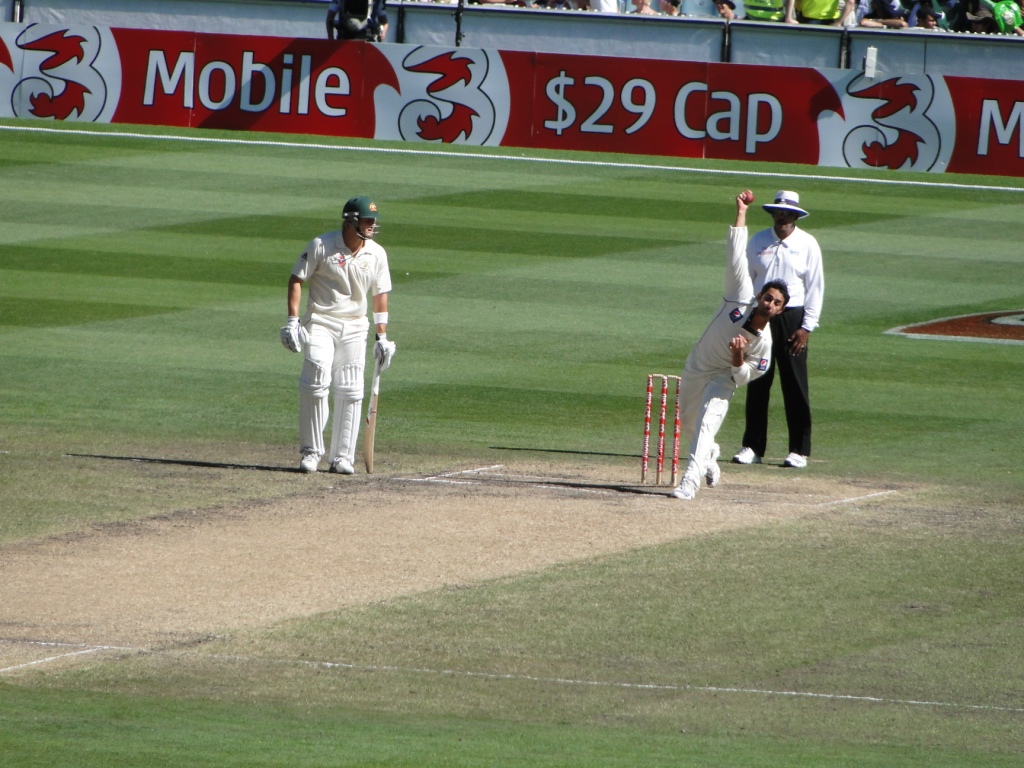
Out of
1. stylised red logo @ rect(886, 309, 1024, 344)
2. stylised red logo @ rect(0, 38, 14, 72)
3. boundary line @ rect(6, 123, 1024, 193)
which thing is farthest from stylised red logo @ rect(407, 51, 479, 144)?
stylised red logo @ rect(886, 309, 1024, 344)

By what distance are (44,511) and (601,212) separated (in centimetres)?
1530

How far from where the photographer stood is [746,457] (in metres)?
13.5

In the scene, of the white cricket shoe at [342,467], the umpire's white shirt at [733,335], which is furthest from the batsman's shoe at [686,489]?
the white cricket shoe at [342,467]

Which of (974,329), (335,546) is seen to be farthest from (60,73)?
(335,546)

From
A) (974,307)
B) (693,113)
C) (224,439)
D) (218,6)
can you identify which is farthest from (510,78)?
(224,439)

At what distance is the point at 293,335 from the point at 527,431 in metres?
2.80

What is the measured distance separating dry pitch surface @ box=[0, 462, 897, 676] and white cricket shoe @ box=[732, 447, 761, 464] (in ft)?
2.40

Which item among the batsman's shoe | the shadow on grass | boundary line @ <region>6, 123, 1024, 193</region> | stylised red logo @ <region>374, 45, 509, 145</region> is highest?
stylised red logo @ <region>374, 45, 509, 145</region>

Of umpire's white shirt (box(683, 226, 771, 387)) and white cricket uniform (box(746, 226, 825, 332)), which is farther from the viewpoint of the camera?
white cricket uniform (box(746, 226, 825, 332))

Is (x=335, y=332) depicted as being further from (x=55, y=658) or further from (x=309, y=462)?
(x=55, y=658)

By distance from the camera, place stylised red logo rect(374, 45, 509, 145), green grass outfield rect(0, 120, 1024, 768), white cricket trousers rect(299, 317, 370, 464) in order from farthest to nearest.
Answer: stylised red logo rect(374, 45, 509, 145), white cricket trousers rect(299, 317, 370, 464), green grass outfield rect(0, 120, 1024, 768)

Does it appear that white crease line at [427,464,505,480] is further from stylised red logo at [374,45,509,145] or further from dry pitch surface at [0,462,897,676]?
stylised red logo at [374,45,509,145]

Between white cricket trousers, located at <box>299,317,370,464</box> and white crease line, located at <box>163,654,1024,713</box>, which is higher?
white cricket trousers, located at <box>299,317,370,464</box>

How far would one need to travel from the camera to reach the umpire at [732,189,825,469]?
13320mm
